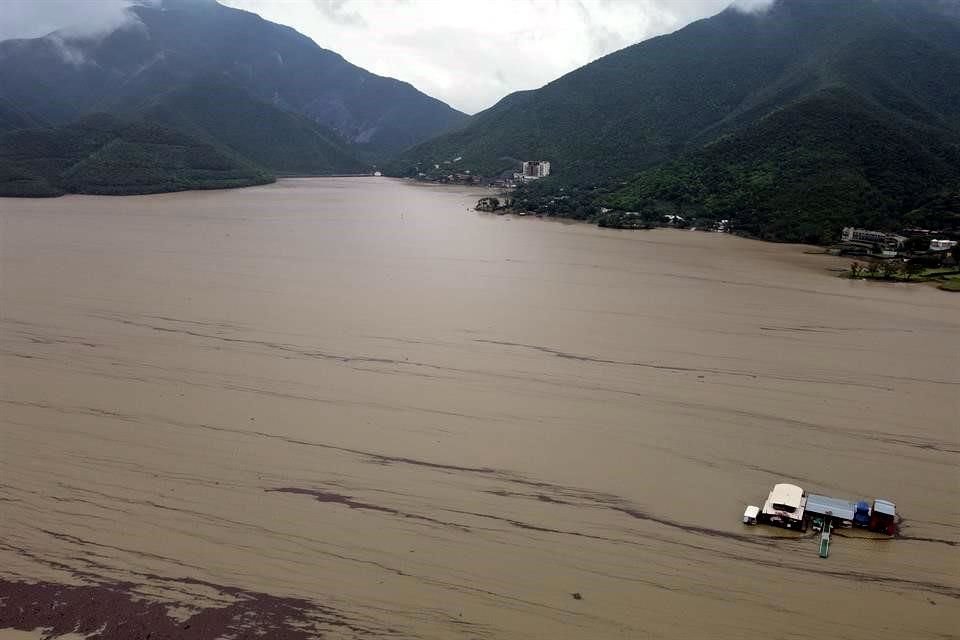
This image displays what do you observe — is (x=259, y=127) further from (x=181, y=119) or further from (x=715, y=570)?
(x=715, y=570)

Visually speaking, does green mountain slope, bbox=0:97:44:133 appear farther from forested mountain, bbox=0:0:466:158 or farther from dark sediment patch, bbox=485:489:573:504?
dark sediment patch, bbox=485:489:573:504

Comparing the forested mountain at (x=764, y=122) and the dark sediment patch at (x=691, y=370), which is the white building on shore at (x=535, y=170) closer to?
the forested mountain at (x=764, y=122)

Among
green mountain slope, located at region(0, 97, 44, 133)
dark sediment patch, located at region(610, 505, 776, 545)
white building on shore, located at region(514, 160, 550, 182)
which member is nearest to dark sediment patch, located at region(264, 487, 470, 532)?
dark sediment patch, located at region(610, 505, 776, 545)

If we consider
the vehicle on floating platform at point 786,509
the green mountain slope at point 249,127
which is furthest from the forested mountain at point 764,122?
the vehicle on floating platform at point 786,509

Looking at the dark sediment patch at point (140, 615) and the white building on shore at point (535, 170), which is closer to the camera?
the dark sediment patch at point (140, 615)

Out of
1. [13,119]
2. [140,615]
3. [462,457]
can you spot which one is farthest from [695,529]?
[13,119]
